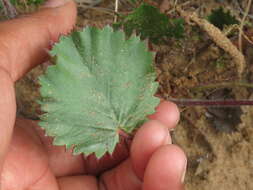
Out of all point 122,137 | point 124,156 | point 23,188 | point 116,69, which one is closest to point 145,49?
point 116,69

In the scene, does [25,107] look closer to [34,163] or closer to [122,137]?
[34,163]

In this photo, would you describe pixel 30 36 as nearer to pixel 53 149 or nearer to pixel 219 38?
pixel 53 149

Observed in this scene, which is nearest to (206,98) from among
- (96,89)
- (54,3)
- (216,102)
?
(216,102)

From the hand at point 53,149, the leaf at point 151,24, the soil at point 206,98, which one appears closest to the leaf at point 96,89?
the hand at point 53,149

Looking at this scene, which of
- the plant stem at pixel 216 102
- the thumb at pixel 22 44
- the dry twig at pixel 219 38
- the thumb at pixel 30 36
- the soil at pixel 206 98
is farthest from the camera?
the soil at pixel 206 98

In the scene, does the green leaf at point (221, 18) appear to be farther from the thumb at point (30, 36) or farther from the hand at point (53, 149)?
the thumb at point (30, 36)

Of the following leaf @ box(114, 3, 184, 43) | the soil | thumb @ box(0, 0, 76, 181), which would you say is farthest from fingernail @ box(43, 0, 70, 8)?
the soil
